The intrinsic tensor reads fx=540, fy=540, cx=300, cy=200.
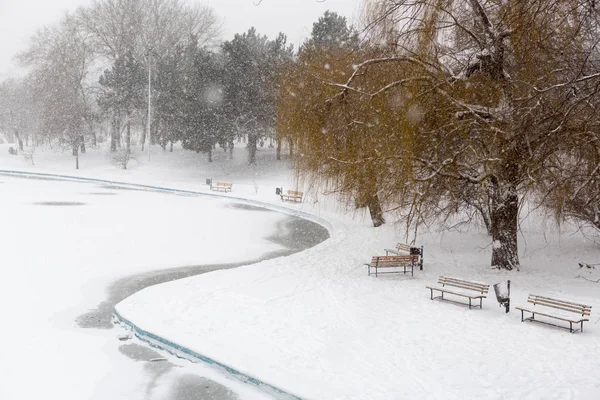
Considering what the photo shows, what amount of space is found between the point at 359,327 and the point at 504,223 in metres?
6.90

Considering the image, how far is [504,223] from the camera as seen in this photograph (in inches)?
617

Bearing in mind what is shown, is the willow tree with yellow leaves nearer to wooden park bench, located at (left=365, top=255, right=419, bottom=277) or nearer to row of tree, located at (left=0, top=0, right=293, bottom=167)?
wooden park bench, located at (left=365, top=255, right=419, bottom=277)

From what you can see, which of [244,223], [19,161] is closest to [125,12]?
[19,161]

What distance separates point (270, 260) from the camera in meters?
17.7

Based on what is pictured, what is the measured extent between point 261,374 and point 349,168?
8.25 metres

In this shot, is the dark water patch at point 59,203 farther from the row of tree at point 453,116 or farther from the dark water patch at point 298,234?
the row of tree at point 453,116

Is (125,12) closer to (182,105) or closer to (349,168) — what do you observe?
(182,105)

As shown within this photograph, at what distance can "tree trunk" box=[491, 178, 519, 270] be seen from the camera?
49.1 feet

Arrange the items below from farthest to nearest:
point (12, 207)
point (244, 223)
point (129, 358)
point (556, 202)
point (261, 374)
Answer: point (12, 207)
point (244, 223)
point (556, 202)
point (129, 358)
point (261, 374)

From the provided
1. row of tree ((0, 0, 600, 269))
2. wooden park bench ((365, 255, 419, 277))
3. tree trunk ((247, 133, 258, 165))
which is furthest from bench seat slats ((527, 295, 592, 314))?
tree trunk ((247, 133, 258, 165))

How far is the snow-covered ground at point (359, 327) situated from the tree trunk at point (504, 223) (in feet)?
1.93

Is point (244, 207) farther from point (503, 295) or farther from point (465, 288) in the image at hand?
point (503, 295)

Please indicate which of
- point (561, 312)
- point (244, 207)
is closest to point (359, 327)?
point (561, 312)

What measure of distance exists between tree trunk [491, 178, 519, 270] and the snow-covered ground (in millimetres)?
589
